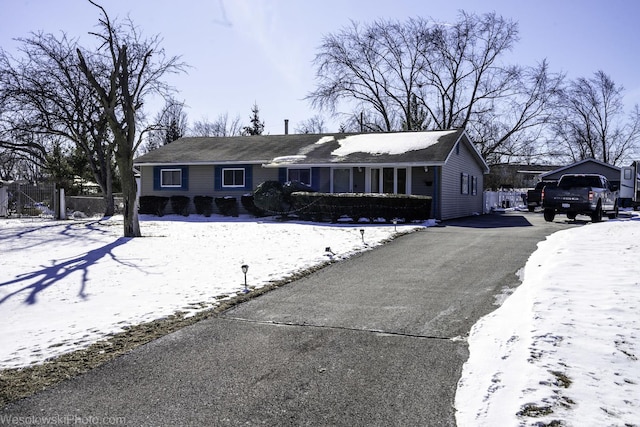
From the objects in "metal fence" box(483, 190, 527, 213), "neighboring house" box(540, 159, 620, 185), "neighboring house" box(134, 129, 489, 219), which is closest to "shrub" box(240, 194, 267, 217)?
"neighboring house" box(134, 129, 489, 219)

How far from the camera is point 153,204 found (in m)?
24.2

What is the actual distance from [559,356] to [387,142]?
786 inches

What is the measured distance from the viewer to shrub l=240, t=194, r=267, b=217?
2234cm

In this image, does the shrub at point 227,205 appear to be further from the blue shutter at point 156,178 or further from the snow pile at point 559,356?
the snow pile at point 559,356

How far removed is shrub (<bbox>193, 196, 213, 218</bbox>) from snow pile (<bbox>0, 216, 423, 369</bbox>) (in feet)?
24.9

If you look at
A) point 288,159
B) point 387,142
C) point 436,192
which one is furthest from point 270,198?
point 436,192

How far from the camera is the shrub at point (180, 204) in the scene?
2411cm

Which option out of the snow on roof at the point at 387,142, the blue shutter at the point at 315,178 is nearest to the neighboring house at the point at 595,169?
the snow on roof at the point at 387,142

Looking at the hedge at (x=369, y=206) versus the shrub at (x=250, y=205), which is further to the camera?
the shrub at (x=250, y=205)

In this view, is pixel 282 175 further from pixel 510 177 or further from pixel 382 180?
pixel 510 177

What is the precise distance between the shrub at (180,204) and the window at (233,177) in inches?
78.1

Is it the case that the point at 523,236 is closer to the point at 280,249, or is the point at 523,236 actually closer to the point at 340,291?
the point at 280,249

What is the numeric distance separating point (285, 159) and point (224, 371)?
19.2 metres

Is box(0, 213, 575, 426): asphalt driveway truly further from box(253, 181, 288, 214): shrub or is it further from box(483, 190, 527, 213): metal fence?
box(483, 190, 527, 213): metal fence
